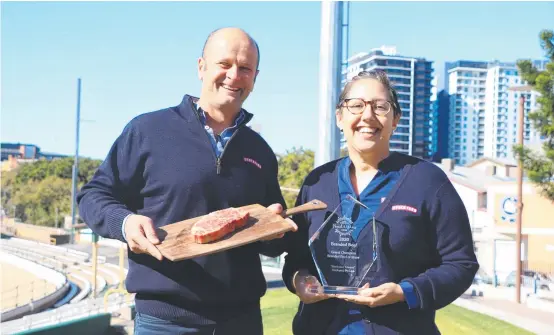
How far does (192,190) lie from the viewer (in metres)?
3.03

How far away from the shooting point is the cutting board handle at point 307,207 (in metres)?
3.06

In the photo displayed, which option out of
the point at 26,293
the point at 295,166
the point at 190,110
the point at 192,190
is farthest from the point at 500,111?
the point at 192,190

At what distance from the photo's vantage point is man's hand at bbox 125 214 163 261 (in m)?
2.74

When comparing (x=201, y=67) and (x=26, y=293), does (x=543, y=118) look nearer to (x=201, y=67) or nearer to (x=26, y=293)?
(x=201, y=67)

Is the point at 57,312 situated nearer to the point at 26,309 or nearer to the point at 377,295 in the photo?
the point at 26,309

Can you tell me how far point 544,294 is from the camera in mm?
18953

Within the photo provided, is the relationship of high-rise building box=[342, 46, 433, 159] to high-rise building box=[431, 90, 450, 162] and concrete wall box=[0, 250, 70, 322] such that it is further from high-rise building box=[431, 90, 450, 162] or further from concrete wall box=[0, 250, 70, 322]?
concrete wall box=[0, 250, 70, 322]

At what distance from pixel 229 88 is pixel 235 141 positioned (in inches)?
11.3

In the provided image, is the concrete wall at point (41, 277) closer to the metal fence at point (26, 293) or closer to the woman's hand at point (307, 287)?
the metal fence at point (26, 293)

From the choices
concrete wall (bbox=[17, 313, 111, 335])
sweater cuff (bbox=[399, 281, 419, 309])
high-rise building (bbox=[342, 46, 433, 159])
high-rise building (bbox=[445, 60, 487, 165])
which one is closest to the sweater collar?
sweater cuff (bbox=[399, 281, 419, 309])

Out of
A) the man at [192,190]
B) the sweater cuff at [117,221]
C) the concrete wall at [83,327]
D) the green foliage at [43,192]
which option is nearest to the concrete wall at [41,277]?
the green foliage at [43,192]

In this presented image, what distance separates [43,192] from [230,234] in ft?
188

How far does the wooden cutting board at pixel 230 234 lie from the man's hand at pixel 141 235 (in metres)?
0.04

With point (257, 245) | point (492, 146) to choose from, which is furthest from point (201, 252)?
point (492, 146)
